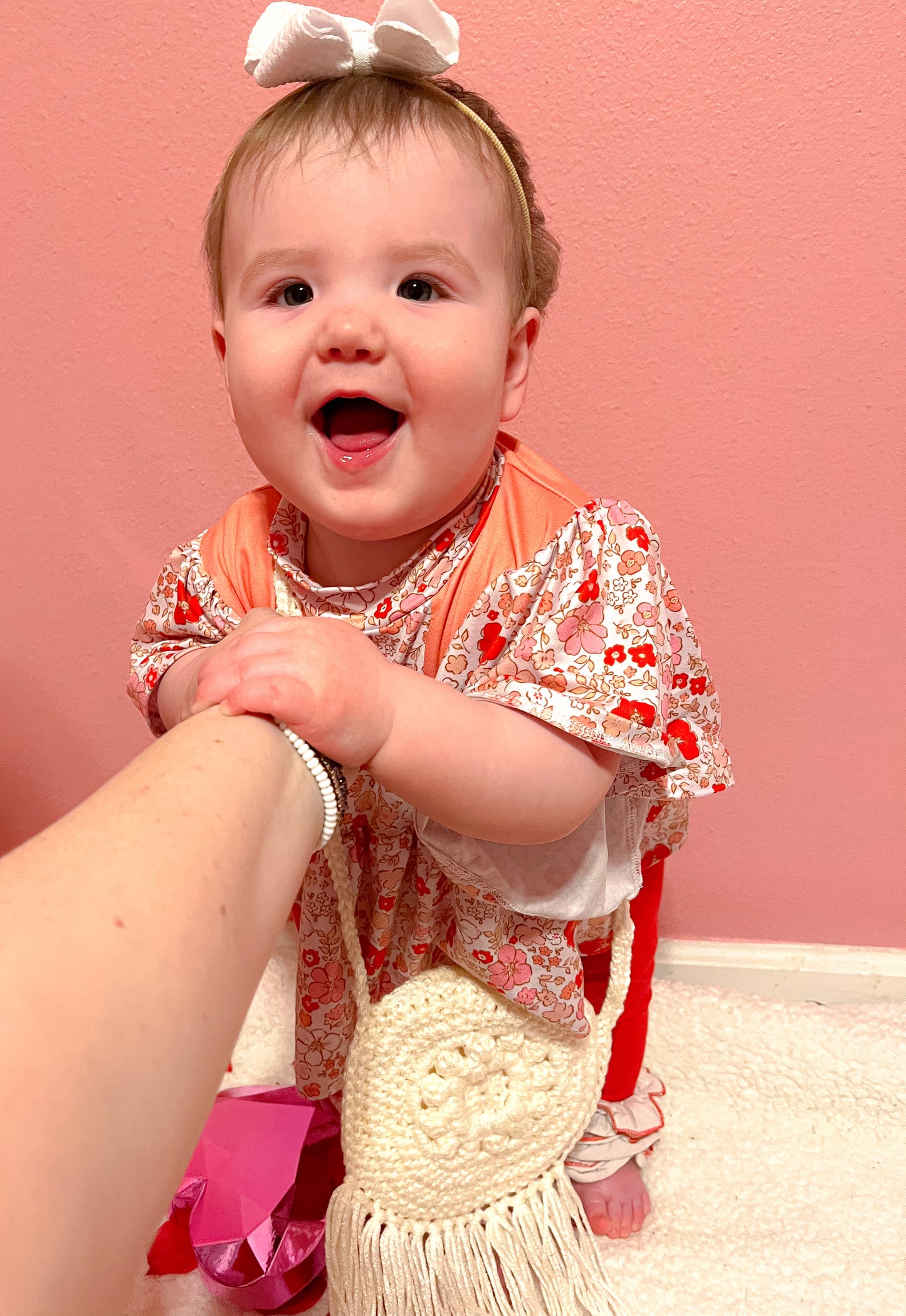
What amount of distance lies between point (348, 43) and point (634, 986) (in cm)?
80

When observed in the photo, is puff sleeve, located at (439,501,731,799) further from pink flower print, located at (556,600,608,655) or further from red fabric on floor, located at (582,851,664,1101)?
red fabric on floor, located at (582,851,664,1101)

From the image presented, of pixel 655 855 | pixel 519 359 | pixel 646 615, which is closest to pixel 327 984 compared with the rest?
pixel 655 855

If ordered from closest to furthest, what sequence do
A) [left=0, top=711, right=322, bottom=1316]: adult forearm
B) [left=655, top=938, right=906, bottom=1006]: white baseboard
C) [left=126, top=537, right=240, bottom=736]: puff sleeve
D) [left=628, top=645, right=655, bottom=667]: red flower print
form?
[left=0, top=711, right=322, bottom=1316]: adult forearm
[left=628, top=645, right=655, bottom=667]: red flower print
[left=126, top=537, right=240, bottom=736]: puff sleeve
[left=655, top=938, right=906, bottom=1006]: white baseboard

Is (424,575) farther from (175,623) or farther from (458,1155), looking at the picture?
(458,1155)

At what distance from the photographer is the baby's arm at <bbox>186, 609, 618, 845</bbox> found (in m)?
0.53

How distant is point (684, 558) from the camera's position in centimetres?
106

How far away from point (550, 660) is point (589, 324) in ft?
1.59

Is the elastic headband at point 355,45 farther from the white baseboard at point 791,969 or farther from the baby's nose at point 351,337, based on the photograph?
the white baseboard at point 791,969

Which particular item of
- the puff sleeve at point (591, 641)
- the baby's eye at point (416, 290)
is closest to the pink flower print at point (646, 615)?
the puff sleeve at point (591, 641)

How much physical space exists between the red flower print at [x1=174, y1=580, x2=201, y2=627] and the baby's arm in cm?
14

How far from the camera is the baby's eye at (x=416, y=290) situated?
613 mm

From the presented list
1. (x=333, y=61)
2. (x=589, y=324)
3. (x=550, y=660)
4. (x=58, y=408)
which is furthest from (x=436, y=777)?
(x=58, y=408)

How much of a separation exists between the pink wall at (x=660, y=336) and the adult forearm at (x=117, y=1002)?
70 cm

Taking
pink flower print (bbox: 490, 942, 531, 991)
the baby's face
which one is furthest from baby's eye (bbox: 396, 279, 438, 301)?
pink flower print (bbox: 490, 942, 531, 991)
